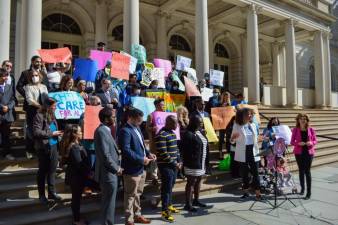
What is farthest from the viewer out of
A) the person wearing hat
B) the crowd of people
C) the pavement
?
the pavement

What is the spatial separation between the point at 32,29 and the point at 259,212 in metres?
7.89

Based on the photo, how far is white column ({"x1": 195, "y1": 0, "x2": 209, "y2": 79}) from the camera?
1348cm

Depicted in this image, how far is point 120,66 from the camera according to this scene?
27.4 ft

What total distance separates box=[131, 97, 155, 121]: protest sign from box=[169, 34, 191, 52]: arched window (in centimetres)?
1260

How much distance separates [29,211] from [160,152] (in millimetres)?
2252

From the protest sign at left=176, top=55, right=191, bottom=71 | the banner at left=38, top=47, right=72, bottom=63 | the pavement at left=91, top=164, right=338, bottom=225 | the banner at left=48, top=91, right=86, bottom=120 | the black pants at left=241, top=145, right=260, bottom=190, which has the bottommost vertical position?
the pavement at left=91, top=164, right=338, bottom=225

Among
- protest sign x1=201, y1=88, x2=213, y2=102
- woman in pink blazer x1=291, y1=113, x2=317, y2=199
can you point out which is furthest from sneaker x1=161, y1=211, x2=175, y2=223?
protest sign x1=201, y1=88, x2=213, y2=102

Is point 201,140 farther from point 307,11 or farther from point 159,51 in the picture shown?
point 307,11

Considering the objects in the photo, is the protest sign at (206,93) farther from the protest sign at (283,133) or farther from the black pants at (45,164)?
the black pants at (45,164)

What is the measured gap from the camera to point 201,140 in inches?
237

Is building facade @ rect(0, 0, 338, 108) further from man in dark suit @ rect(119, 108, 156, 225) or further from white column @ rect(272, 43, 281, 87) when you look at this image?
man in dark suit @ rect(119, 108, 156, 225)

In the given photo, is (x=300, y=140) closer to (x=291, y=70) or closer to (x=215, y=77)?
(x=215, y=77)

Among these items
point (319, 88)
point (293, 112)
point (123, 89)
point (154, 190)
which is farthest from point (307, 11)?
point (154, 190)

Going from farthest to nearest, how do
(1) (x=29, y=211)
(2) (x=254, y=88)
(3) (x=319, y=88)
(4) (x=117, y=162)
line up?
(3) (x=319, y=88), (2) (x=254, y=88), (1) (x=29, y=211), (4) (x=117, y=162)
